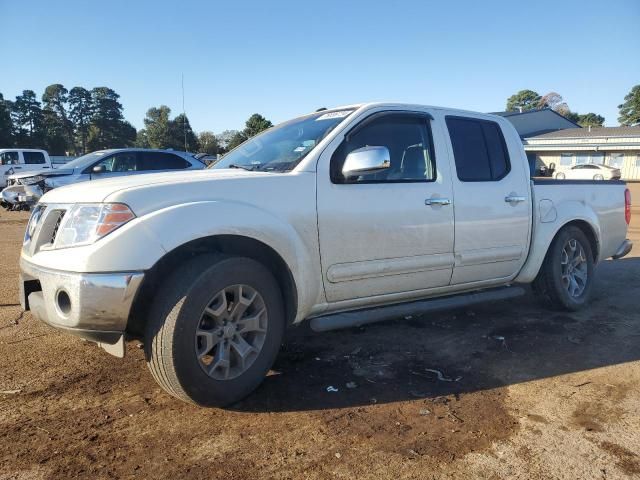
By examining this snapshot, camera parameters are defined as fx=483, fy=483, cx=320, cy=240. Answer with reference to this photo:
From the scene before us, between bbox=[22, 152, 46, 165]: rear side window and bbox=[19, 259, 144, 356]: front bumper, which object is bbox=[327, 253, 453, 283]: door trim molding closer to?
bbox=[19, 259, 144, 356]: front bumper

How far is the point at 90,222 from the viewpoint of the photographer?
261 centimetres

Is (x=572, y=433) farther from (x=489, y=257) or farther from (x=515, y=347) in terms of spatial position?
(x=489, y=257)

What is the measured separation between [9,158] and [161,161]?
13.6 m

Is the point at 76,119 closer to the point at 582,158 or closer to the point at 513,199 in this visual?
the point at 582,158

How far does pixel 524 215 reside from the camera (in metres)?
4.38

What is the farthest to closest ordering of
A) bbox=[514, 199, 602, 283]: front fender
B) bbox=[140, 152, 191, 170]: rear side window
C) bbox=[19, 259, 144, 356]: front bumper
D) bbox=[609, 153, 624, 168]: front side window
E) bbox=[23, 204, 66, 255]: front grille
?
1. bbox=[609, 153, 624, 168]: front side window
2. bbox=[140, 152, 191, 170]: rear side window
3. bbox=[514, 199, 602, 283]: front fender
4. bbox=[23, 204, 66, 255]: front grille
5. bbox=[19, 259, 144, 356]: front bumper

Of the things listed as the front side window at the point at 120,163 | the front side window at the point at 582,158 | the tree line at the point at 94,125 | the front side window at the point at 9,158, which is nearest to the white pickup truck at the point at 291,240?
the front side window at the point at 120,163

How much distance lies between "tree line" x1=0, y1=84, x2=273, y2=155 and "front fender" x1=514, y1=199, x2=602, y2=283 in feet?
176

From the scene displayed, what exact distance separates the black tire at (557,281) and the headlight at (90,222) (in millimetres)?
3887

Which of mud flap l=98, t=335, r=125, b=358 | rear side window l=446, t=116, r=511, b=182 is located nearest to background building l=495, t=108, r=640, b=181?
rear side window l=446, t=116, r=511, b=182

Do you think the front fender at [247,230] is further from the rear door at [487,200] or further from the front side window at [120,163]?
the front side window at [120,163]

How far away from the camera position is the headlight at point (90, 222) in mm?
2562

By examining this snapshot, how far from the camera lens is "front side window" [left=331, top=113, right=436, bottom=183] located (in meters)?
3.54

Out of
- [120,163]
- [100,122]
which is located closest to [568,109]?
[100,122]
